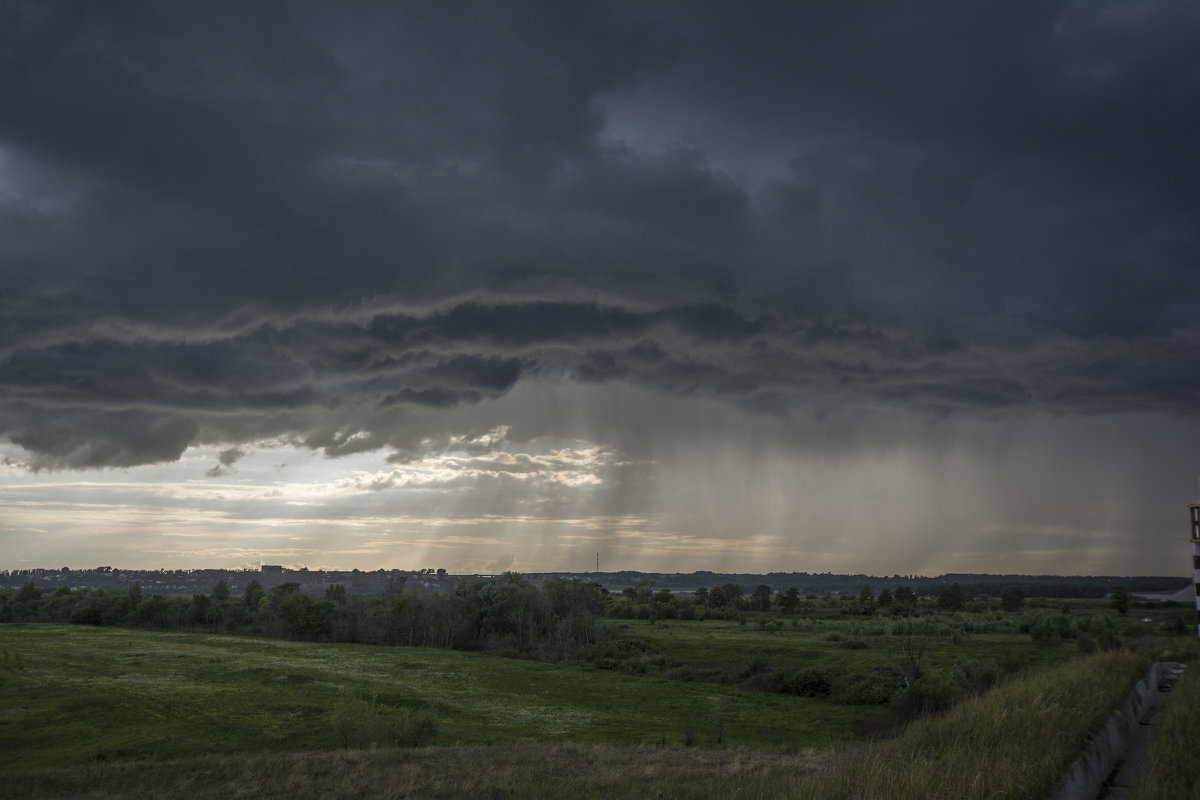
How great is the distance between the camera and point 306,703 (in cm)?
7119

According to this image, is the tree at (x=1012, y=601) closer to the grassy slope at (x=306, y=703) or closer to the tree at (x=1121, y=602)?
the tree at (x=1121, y=602)

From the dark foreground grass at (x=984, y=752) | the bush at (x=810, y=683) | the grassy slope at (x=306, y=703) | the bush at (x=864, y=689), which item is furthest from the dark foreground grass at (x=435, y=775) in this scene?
the bush at (x=810, y=683)

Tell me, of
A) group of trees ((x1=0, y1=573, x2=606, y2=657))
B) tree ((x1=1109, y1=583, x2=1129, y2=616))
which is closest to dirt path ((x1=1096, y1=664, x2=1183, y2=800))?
group of trees ((x1=0, y1=573, x2=606, y2=657))

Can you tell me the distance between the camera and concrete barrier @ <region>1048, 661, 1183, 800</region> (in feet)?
39.2

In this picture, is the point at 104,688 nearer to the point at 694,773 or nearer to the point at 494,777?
the point at 494,777

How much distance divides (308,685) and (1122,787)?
287ft

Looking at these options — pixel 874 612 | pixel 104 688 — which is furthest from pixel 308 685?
pixel 874 612

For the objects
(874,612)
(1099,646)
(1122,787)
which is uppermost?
(1122,787)

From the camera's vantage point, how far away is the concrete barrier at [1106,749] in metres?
11.9

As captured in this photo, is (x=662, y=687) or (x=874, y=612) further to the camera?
(x=874, y=612)

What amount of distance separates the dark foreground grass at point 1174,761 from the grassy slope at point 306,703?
138 feet

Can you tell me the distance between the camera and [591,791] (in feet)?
78.9

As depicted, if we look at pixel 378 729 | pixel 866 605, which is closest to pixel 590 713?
pixel 378 729

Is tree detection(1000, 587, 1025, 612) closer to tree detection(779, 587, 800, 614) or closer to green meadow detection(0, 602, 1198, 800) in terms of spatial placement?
green meadow detection(0, 602, 1198, 800)
